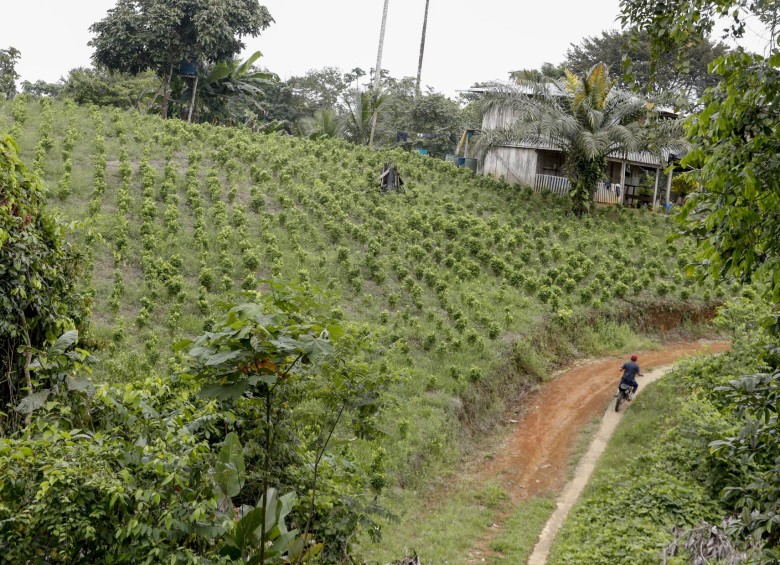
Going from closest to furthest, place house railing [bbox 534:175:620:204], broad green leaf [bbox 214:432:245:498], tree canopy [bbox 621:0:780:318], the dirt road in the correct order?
tree canopy [bbox 621:0:780:318]
broad green leaf [bbox 214:432:245:498]
the dirt road
house railing [bbox 534:175:620:204]

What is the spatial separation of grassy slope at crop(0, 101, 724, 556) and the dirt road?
76 centimetres

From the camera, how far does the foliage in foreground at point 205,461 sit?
15.5 ft

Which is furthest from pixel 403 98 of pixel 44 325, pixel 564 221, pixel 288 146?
pixel 44 325

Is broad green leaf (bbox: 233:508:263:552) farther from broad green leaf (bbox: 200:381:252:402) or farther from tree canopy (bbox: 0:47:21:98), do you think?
tree canopy (bbox: 0:47:21:98)

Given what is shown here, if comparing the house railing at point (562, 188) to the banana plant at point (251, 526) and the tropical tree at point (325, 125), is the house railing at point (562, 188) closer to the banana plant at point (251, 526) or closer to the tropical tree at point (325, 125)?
the tropical tree at point (325, 125)

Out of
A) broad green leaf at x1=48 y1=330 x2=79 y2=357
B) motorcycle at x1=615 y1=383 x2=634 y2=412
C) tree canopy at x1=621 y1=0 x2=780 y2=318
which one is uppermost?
tree canopy at x1=621 y1=0 x2=780 y2=318

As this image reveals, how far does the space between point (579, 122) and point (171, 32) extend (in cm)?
1725

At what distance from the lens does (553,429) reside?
1558cm

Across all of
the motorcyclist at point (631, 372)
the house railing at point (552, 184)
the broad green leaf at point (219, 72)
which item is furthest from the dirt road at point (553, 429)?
the broad green leaf at point (219, 72)

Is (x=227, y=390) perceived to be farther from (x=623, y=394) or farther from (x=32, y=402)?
(x=623, y=394)

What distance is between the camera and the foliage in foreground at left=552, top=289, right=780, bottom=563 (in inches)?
181

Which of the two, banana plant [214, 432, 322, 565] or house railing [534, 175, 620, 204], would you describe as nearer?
banana plant [214, 432, 322, 565]

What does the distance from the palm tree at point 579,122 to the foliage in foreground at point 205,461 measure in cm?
2036

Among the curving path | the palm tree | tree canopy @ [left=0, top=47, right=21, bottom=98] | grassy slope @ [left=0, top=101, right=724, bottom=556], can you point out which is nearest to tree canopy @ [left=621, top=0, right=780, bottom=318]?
the curving path
